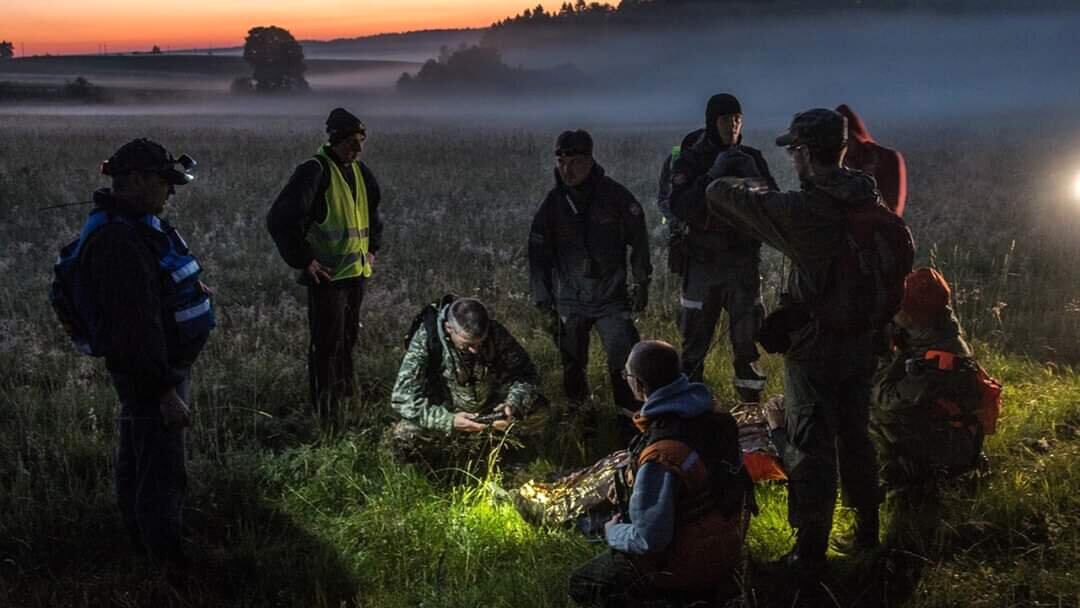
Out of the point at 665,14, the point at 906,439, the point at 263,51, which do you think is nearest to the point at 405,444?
the point at 906,439

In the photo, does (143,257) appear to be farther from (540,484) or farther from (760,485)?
(760,485)

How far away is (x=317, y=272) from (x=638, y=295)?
208 centimetres

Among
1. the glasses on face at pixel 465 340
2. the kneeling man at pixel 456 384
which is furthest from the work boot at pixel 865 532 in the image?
the glasses on face at pixel 465 340

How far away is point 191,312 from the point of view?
366 centimetres

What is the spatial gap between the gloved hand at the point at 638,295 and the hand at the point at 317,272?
1.99m

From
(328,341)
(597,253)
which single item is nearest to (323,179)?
(328,341)

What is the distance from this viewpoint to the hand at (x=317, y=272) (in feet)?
17.8

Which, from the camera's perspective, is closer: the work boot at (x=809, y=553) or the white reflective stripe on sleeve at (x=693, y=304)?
the work boot at (x=809, y=553)

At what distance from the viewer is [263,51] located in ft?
256

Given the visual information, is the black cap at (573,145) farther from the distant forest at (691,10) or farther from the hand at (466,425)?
the distant forest at (691,10)

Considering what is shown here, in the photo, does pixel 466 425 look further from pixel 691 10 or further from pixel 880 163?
pixel 691 10

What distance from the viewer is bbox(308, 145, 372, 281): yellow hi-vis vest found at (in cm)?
552

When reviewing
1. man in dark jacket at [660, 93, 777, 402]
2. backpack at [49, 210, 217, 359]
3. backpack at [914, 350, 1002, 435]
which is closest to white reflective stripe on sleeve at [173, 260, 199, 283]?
backpack at [49, 210, 217, 359]

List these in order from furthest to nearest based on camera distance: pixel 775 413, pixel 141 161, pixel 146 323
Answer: pixel 775 413
pixel 141 161
pixel 146 323
